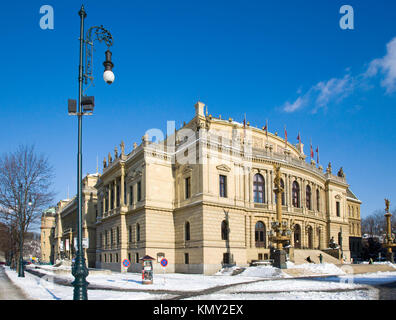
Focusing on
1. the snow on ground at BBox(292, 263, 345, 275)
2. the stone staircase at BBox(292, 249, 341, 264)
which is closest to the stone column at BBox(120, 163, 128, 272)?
the stone staircase at BBox(292, 249, 341, 264)

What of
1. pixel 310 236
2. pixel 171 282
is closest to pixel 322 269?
pixel 171 282

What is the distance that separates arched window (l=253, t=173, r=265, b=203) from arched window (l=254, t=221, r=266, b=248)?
2982mm

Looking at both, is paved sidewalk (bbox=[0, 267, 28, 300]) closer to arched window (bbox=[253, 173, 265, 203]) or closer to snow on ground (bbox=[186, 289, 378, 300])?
snow on ground (bbox=[186, 289, 378, 300])

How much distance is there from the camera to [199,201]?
137 feet

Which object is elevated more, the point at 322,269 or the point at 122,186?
the point at 122,186

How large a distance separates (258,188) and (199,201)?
10.3 meters

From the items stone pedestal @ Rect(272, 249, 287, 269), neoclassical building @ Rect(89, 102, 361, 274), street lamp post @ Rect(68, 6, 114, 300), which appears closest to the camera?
street lamp post @ Rect(68, 6, 114, 300)

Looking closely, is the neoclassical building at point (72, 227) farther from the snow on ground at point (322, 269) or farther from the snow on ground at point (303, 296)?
the snow on ground at point (303, 296)

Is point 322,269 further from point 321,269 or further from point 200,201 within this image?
point 200,201

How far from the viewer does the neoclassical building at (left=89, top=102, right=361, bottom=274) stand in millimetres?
42469

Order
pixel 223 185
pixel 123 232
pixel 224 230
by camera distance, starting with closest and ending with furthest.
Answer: pixel 224 230, pixel 223 185, pixel 123 232
